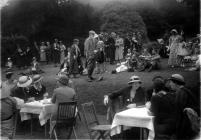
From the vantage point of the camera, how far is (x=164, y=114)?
5.86m

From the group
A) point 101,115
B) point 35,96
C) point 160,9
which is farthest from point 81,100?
point 160,9

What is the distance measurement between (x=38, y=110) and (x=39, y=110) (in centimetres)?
3

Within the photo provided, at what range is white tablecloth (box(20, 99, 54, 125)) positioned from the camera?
7.95 meters

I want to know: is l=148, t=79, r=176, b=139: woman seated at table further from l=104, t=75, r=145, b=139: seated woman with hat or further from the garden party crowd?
l=104, t=75, r=145, b=139: seated woman with hat

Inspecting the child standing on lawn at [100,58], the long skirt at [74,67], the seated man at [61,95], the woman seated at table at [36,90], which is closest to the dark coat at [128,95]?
the seated man at [61,95]

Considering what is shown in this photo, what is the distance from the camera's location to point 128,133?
Answer: 21.9 ft

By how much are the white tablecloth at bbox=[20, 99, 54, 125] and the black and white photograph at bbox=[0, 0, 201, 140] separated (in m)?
0.02

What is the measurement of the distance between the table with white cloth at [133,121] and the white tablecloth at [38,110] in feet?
6.62

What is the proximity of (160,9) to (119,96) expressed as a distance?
21776 millimetres

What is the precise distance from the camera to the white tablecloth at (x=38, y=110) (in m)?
7.95

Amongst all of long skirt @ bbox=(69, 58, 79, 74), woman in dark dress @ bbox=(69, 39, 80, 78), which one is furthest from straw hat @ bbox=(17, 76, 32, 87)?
long skirt @ bbox=(69, 58, 79, 74)

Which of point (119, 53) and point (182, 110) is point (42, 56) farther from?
point (182, 110)

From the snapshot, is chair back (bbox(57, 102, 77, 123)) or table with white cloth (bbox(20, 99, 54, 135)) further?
table with white cloth (bbox(20, 99, 54, 135))

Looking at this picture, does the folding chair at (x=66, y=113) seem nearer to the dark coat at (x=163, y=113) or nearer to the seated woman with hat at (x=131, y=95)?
the seated woman with hat at (x=131, y=95)
